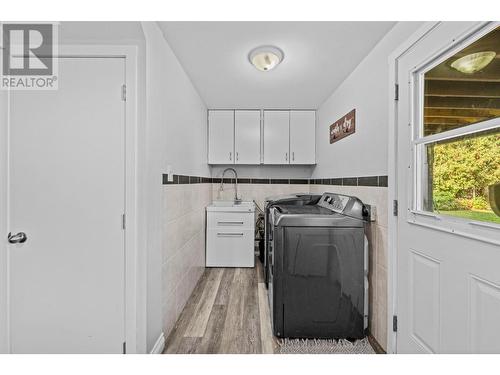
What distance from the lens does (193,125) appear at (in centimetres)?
273

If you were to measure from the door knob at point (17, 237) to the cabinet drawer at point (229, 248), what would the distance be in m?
1.93

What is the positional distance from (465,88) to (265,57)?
1.30m

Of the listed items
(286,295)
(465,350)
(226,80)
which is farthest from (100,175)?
(465,350)

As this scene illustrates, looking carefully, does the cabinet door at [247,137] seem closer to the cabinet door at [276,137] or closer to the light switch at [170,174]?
the cabinet door at [276,137]

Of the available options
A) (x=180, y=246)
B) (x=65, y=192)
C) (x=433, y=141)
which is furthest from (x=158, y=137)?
(x=433, y=141)

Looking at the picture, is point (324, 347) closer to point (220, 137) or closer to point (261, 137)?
point (261, 137)

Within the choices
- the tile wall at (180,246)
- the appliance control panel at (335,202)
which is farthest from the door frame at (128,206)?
the appliance control panel at (335,202)

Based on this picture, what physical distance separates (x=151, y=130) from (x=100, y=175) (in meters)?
0.39

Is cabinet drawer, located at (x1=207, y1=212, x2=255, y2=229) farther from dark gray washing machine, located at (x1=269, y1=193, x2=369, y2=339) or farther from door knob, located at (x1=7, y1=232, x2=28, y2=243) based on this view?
door knob, located at (x1=7, y1=232, x2=28, y2=243)

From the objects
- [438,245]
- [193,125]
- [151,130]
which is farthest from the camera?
[193,125]

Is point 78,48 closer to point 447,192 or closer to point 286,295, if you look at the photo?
point 286,295

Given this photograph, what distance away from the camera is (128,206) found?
144 cm

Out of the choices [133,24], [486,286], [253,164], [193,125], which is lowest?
[486,286]

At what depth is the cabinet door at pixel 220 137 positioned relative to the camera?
351 cm
